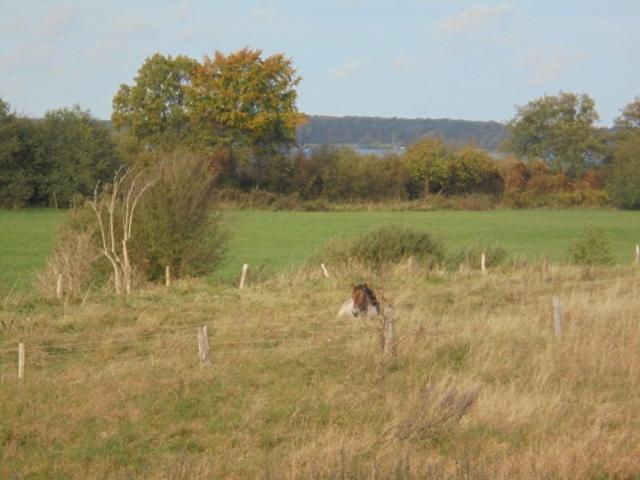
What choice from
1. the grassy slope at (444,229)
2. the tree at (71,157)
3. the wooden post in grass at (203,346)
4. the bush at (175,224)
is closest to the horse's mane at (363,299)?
the wooden post in grass at (203,346)

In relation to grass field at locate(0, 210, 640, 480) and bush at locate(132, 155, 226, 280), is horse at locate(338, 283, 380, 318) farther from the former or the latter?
bush at locate(132, 155, 226, 280)

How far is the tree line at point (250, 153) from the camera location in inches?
2815

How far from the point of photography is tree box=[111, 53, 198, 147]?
258 feet

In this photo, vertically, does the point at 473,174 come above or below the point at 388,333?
below

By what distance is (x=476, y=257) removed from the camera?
100 feet

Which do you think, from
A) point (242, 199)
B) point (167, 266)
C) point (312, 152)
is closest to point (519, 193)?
point (312, 152)

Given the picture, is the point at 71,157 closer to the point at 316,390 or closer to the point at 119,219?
the point at 119,219

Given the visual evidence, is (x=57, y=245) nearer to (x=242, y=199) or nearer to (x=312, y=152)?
(x=242, y=199)

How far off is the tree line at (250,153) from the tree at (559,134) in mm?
262

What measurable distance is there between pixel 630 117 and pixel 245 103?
46900 mm

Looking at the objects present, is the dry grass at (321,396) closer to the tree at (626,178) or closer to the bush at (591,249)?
the bush at (591,249)

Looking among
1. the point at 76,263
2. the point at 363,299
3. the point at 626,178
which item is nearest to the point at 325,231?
the point at 76,263

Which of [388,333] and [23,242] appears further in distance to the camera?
[23,242]

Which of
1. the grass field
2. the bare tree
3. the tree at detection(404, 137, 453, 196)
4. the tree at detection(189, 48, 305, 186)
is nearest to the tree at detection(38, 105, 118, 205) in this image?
the tree at detection(189, 48, 305, 186)
